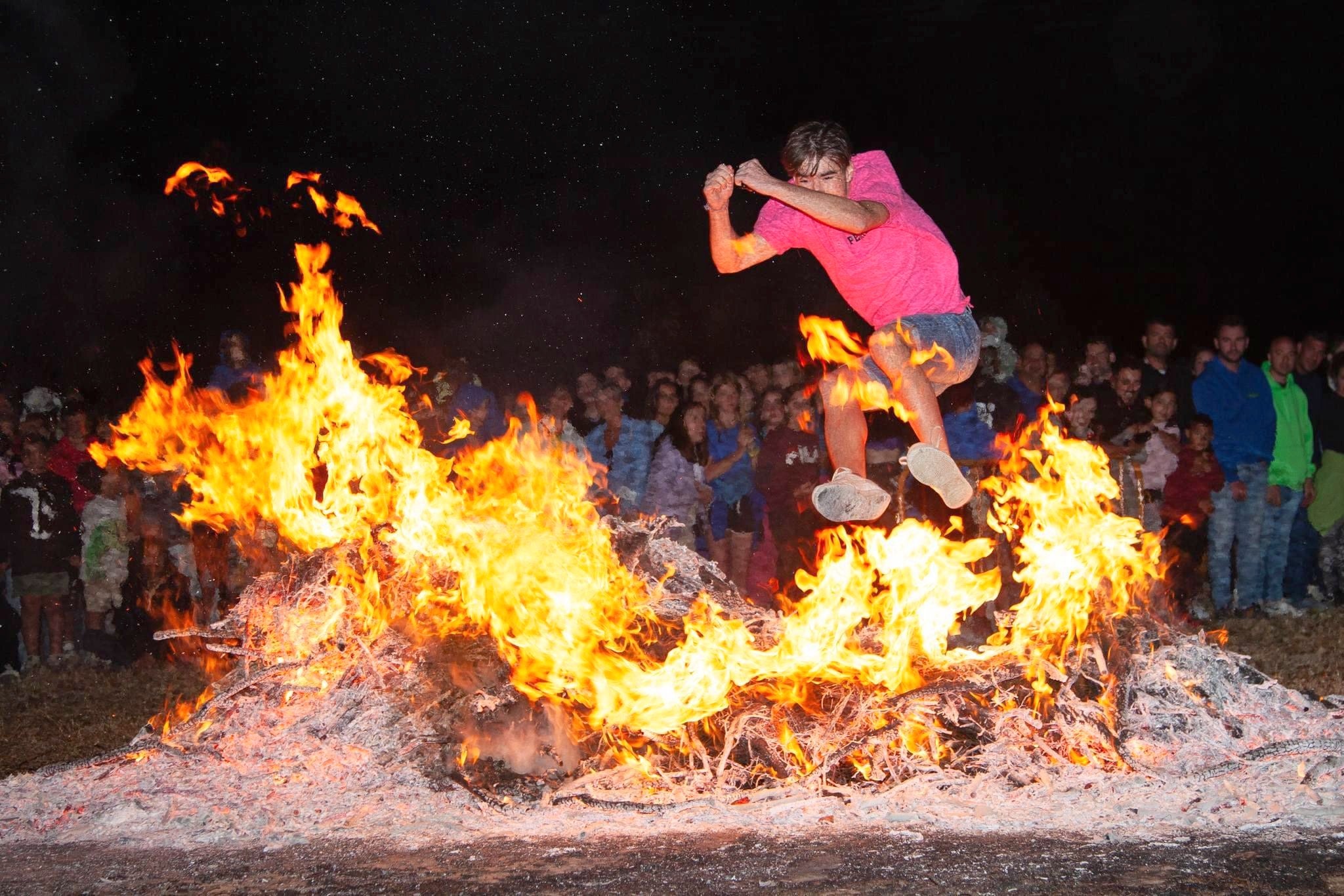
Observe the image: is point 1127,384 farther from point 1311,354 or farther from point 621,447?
point 621,447

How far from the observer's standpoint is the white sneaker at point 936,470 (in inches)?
173

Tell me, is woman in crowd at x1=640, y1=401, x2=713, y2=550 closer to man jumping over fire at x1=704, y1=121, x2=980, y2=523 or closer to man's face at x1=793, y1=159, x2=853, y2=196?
man jumping over fire at x1=704, y1=121, x2=980, y2=523

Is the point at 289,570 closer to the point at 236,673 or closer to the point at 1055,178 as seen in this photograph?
the point at 236,673

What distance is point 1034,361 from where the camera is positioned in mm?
8086

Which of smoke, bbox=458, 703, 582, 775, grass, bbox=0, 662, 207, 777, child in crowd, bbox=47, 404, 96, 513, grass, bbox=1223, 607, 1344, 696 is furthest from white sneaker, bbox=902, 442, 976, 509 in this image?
child in crowd, bbox=47, 404, 96, 513

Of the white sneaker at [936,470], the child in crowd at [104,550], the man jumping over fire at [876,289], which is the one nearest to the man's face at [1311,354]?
the man jumping over fire at [876,289]

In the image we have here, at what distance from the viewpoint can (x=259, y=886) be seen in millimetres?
2992

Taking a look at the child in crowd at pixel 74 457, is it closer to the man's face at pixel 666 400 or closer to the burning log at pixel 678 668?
the burning log at pixel 678 668

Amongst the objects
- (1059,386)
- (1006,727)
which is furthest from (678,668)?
(1059,386)

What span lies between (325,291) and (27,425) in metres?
3.87

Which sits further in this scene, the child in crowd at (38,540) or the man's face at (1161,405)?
the man's face at (1161,405)

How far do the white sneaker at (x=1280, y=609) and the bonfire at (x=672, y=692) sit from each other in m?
4.15

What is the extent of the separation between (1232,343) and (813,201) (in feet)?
18.1

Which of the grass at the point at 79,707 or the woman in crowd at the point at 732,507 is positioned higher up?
the woman in crowd at the point at 732,507
